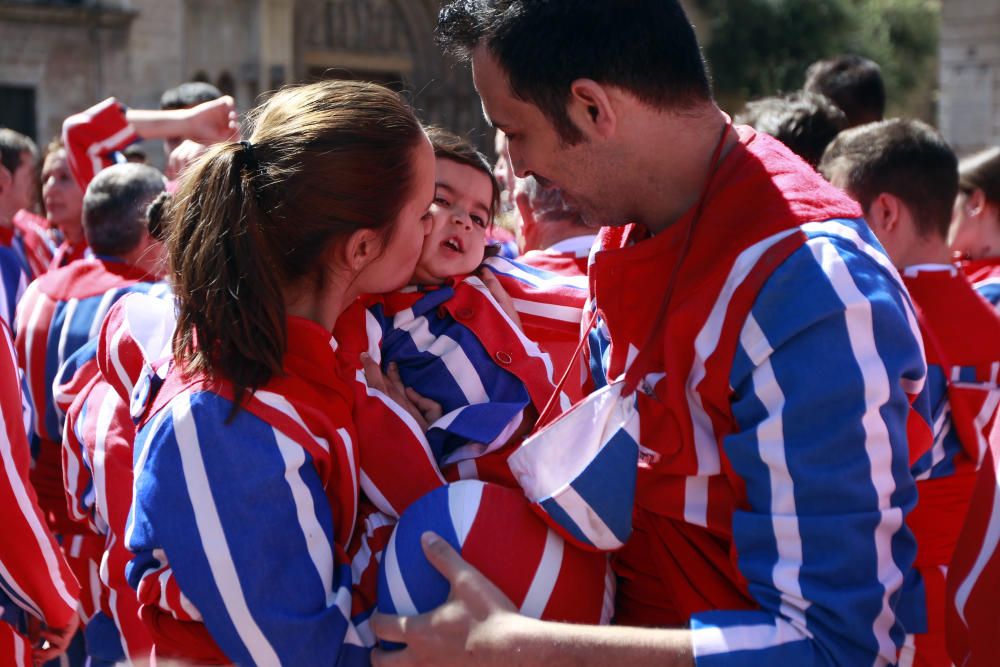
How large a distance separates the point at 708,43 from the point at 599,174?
21.7m

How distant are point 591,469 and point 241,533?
57cm

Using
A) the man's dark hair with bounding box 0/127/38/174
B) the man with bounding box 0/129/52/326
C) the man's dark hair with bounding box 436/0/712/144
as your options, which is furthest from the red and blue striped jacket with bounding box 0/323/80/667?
the man's dark hair with bounding box 0/127/38/174

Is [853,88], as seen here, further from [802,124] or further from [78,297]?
[78,297]

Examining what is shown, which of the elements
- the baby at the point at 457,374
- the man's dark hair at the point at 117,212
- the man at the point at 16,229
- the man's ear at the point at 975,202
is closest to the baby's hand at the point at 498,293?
the baby at the point at 457,374

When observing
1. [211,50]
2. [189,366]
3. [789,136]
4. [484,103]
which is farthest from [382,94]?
[211,50]

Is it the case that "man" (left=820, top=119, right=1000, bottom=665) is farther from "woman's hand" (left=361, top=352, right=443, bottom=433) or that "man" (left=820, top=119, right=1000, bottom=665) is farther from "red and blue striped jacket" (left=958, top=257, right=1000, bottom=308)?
"woman's hand" (left=361, top=352, right=443, bottom=433)

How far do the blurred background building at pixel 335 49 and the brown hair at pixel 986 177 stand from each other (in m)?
6.71

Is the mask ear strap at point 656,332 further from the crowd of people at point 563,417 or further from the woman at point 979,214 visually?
the woman at point 979,214

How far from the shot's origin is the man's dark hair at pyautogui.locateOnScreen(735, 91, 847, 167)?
3781 mm

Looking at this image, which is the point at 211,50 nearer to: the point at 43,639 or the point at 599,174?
the point at 43,639

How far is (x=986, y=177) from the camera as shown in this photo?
4.09m

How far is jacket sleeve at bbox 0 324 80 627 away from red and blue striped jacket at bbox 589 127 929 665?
5.26ft

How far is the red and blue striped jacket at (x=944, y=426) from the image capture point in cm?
196

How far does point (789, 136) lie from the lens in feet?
12.4
